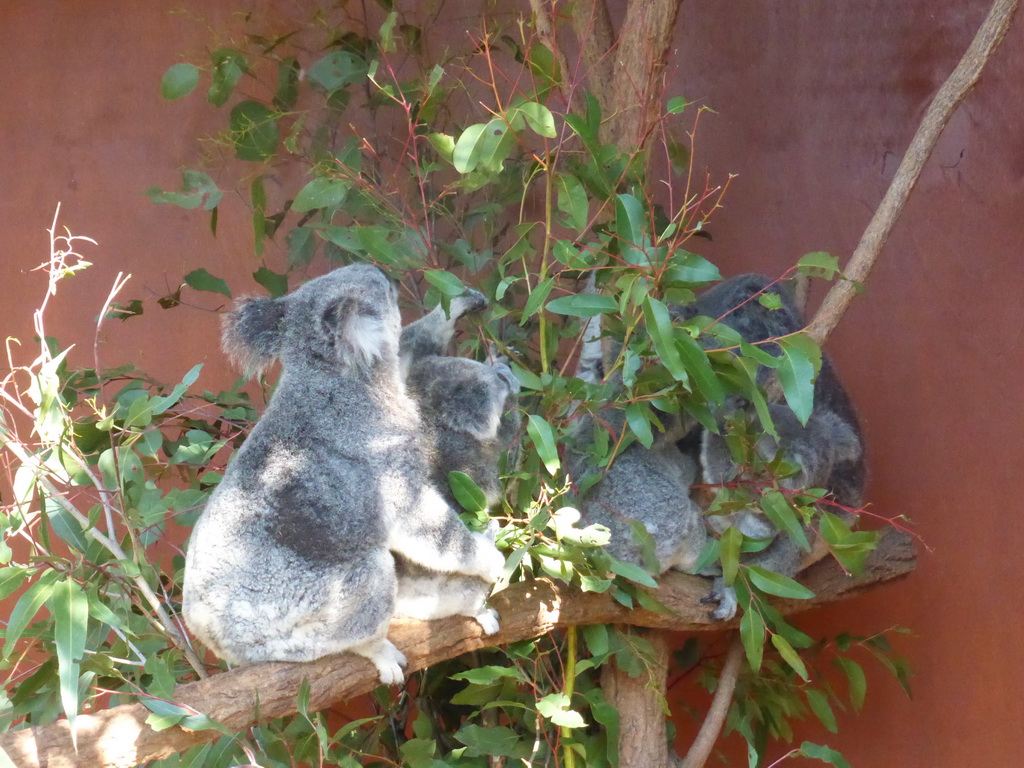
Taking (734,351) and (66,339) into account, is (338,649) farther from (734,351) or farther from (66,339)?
(66,339)

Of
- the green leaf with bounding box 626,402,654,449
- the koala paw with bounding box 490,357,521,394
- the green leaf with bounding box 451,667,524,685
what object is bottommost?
the green leaf with bounding box 451,667,524,685

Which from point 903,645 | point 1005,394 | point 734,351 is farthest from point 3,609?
point 1005,394

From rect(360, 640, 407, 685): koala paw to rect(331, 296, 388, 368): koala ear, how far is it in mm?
681

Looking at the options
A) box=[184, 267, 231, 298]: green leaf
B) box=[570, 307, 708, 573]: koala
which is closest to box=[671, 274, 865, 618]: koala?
box=[570, 307, 708, 573]: koala

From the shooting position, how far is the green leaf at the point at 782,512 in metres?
2.51

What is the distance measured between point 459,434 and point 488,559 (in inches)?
15.3

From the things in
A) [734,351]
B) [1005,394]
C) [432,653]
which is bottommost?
[432,653]

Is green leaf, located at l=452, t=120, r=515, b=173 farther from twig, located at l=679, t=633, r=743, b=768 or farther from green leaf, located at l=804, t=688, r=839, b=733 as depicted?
green leaf, located at l=804, t=688, r=839, b=733

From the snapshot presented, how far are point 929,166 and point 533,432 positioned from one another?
2108 millimetres

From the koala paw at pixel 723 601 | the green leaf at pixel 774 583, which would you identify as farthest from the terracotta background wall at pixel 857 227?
the green leaf at pixel 774 583

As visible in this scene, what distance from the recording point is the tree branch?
2744 millimetres

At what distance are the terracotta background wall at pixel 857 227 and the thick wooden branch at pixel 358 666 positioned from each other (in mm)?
425

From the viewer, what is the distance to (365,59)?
354cm

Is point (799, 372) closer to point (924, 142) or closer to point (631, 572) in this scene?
point (631, 572)
